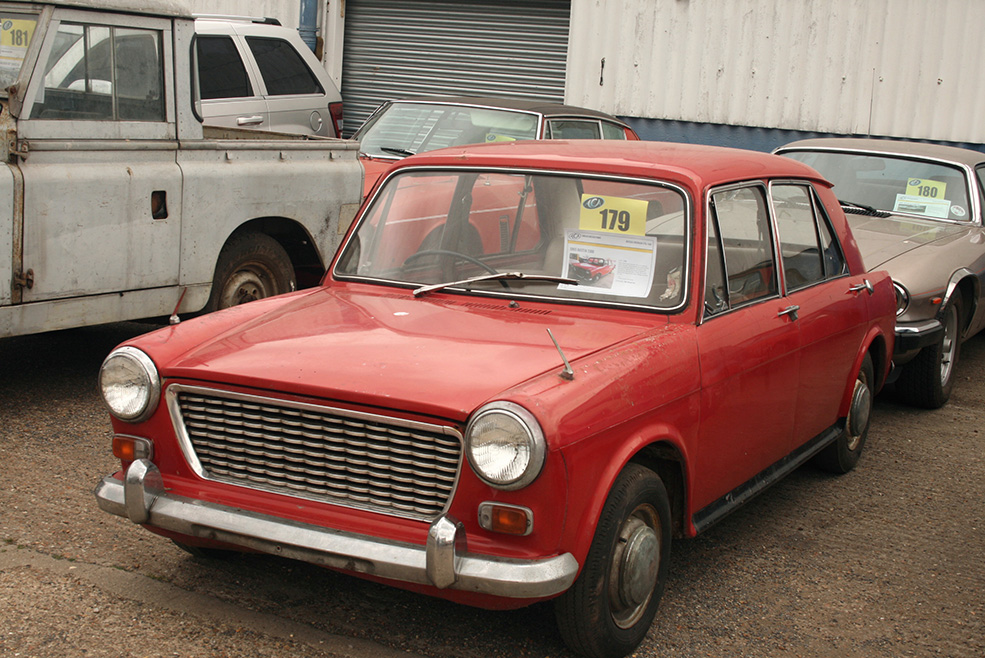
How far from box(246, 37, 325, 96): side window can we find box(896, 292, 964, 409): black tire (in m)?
6.13

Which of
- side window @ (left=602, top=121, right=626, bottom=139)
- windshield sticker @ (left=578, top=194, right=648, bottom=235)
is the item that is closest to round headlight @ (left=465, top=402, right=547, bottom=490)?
windshield sticker @ (left=578, top=194, right=648, bottom=235)

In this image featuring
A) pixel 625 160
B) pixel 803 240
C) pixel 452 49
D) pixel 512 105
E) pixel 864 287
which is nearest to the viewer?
pixel 625 160

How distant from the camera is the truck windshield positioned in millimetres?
5301

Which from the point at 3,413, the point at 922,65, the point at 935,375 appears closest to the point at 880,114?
the point at 922,65

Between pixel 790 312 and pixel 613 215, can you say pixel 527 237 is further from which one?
pixel 790 312

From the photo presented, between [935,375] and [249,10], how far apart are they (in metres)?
11.2

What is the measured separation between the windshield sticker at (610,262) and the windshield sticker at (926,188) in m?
4.48

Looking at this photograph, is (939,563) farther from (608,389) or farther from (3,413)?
(3,413)

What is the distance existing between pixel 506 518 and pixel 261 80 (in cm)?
762

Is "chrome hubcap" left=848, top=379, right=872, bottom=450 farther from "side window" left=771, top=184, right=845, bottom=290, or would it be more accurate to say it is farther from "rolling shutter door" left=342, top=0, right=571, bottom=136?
"rolling shutter door" left=342, top=0, right=571, bottom=136

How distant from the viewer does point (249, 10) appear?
573 inches

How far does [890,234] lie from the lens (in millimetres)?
6844

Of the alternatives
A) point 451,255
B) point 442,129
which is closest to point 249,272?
point 442,129

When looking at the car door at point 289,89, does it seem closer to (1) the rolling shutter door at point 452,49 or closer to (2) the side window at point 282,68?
(2) the side window at point 282,68
